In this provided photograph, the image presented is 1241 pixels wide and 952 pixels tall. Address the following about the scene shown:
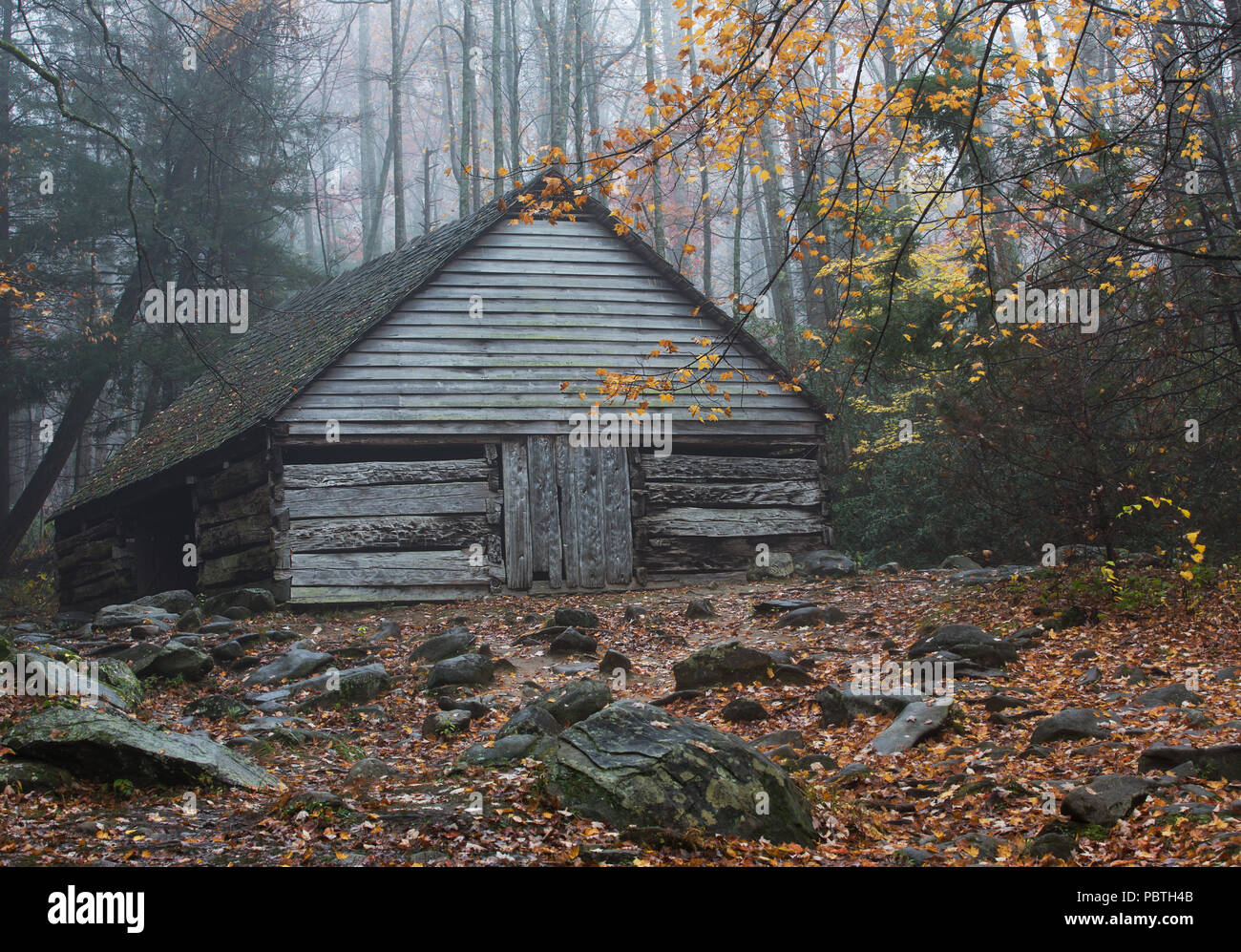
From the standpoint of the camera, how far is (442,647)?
35.4 feet

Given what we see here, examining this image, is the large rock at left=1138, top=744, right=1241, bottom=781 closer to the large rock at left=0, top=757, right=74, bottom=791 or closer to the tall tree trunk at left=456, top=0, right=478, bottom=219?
the large rock at left=0, top=757, right=74, bottom=791

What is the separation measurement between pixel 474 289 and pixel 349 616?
5.24 metres

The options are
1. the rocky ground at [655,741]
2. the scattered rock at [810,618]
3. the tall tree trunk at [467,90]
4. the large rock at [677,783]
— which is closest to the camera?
the rocky ground at [655,741]

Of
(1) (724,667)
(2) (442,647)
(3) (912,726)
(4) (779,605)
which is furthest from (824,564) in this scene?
→ (3) (912,726)

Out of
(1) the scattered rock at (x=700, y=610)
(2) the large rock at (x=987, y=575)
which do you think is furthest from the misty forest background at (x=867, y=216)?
(1) the scattered rock at (x=700, y=610)

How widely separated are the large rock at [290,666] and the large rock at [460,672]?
1.31 m

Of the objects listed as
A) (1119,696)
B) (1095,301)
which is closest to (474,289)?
(1095,301)

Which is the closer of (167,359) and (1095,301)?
(1095,301)

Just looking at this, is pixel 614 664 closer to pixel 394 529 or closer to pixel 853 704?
pixel 853 704

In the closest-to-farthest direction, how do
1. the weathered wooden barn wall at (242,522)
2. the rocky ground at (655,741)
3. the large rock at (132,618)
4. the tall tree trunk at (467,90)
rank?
the rocky ground at (655,741) < the large rock at (132,618) < the weathered wooden barn wall at (242,522) < the tall tree trunk at (467,90)

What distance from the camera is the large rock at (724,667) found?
945 centimetres

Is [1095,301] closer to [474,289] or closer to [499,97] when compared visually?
[474,289]

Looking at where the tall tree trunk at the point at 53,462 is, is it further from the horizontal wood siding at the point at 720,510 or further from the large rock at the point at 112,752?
the large rock at the point at 112,752

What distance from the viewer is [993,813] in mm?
5961
